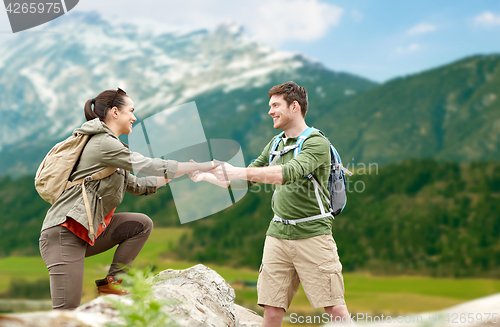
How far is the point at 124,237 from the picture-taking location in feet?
14.5

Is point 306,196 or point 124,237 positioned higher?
point 306,196

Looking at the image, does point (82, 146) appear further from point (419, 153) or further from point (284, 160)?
point (419, 153)

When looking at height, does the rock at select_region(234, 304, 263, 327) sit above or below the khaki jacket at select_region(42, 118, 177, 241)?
below

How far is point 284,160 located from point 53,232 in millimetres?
2193

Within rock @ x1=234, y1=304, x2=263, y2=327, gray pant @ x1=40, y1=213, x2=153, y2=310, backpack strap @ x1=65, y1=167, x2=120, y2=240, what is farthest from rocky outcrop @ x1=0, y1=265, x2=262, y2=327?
backpack strap @ x1=65, y1=167, x2=120, y2=240

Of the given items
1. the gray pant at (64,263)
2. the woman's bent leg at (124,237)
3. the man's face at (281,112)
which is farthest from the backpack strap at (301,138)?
the gray pant at (64,263)

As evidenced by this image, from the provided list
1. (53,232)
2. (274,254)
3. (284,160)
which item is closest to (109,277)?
(53,232)

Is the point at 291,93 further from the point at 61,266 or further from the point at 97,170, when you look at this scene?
the point at 61,266

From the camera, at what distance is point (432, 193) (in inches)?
2854

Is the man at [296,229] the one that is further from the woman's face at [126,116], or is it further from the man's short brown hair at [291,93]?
the woman's face at [126,116]

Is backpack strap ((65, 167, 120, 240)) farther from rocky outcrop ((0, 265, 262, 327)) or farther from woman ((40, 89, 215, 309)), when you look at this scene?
rocky outcrop ((0, 265, 262, 327))

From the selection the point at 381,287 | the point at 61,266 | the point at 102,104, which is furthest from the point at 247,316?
the point at 381,287

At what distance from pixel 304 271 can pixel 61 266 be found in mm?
2181

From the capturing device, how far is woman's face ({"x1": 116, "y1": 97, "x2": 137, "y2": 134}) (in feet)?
13.5
